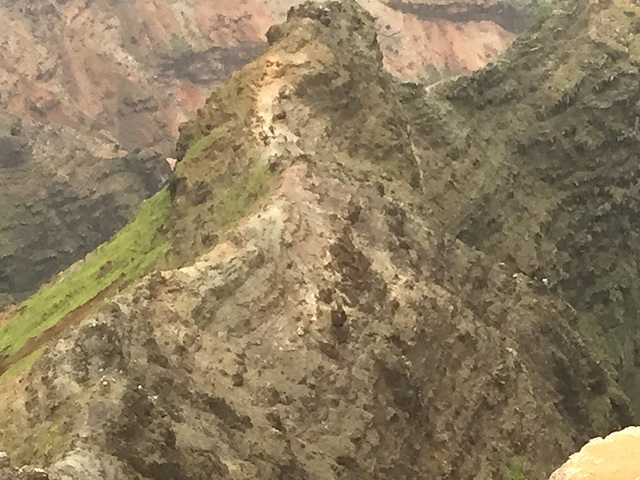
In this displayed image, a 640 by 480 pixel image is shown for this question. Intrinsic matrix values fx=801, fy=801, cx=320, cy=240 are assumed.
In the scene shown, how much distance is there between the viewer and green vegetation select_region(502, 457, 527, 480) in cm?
1616

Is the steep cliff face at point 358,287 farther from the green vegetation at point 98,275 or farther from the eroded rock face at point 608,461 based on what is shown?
the eroded rock face at point 608,461

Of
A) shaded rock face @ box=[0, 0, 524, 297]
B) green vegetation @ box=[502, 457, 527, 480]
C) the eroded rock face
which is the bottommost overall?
green vegetation @ box=[502, 457, 527, 480]

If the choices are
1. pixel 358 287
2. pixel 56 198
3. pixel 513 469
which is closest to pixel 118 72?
pixel 56 198

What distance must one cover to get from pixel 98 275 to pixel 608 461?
17.6m

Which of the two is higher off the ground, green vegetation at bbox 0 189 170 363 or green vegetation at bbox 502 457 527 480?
green vegetation at bbox 0 189 170 363

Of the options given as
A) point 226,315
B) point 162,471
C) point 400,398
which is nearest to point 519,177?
point 400,398

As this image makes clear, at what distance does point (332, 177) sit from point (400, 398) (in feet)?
16.3

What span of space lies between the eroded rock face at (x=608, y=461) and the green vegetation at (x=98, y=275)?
41.6ft

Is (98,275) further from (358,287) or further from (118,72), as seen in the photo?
(118,72)

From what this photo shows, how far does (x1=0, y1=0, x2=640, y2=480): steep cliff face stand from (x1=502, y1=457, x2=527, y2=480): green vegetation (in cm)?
7

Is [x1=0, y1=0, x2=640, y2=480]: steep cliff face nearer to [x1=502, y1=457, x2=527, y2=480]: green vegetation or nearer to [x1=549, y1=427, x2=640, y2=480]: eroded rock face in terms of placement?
[x1=502, y1=457, x2=527, y2=480]: green vegetation

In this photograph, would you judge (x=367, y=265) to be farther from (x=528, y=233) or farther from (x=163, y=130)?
(x=163, y=130)

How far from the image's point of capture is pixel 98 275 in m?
23.9

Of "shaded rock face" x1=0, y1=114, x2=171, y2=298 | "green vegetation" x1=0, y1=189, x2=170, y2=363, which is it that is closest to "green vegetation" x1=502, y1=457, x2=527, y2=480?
"green vegetation" x1=0, y1=189, x2=170, y2=363
